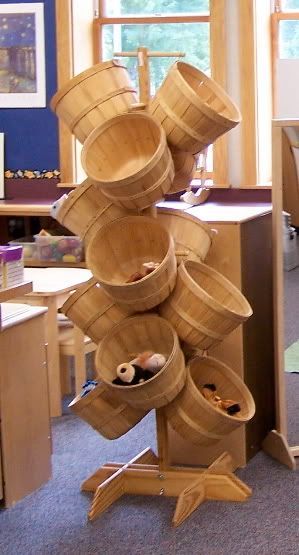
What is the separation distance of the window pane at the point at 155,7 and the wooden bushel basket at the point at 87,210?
3.24m

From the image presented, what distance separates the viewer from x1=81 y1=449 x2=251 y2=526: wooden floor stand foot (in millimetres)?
3433

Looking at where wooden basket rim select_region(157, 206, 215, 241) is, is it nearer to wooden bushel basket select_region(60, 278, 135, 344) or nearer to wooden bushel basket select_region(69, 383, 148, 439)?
wooden bushel basket select_region(60, 278, 135, 344)

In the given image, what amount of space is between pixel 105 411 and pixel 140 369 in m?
0.25

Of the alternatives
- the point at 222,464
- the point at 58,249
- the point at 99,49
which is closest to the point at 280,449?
the point at 222,464

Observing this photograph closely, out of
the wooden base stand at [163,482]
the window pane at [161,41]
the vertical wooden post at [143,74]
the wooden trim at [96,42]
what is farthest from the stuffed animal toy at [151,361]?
the wooden trim at [96,42]

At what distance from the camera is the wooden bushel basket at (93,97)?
3.28 meters

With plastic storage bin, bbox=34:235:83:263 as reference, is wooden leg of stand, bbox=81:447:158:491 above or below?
below

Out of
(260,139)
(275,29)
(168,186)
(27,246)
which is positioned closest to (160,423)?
(168,186)

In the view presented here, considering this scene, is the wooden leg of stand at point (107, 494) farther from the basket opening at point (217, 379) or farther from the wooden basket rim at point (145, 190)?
the wooden basket rim at point (145, 190)

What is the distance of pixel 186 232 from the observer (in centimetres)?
346

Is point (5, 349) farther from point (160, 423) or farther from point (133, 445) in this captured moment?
point (133, 445)

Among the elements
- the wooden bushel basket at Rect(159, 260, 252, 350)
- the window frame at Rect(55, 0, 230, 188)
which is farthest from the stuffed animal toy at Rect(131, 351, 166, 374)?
the window frame at Rect(55, 0, 230, 188)

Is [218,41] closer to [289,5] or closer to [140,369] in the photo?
[289,5]

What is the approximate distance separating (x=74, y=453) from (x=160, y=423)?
2.18ft
